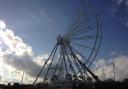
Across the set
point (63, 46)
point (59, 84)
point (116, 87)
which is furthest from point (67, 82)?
point (116, 87)

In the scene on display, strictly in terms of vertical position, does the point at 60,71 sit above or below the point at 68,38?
below

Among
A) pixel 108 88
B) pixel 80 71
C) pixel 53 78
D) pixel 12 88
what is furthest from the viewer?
pixel 12 88

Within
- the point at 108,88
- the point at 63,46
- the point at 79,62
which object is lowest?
the point at 108,88

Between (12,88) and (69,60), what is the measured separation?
122 ft

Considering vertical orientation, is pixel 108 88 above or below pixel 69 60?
below

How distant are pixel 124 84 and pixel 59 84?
26887mm

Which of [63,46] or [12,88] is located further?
[12,88]

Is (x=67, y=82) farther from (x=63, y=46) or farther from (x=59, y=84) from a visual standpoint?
(x=63, y=46)

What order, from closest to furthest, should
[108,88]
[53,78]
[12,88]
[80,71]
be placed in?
[80,71]
[53,78]
[108,88]
[12,88]

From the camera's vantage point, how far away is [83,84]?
81.7 meters

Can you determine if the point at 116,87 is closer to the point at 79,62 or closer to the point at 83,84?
the point at 83,84

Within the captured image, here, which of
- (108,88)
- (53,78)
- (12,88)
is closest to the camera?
(53,78)

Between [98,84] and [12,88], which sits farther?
[12,88]

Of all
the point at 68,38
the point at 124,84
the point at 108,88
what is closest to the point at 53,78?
the point at 68,38
